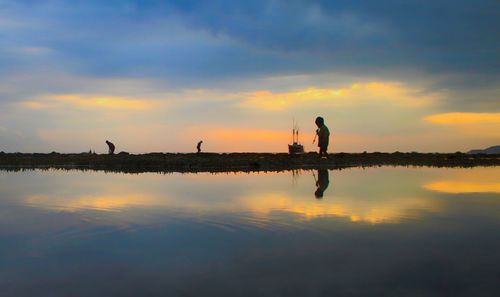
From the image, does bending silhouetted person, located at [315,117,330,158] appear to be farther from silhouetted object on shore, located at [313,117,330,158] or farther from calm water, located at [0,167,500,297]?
calm water, located at [0,167,500,297]

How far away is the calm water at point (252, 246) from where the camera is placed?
5137mm

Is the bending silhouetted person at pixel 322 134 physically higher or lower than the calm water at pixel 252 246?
higher

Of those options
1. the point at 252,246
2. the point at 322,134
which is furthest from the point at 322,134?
the point at 252,246

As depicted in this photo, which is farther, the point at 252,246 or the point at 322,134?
the point at 322,134

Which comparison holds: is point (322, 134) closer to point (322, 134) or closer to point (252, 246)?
point (322, 134)

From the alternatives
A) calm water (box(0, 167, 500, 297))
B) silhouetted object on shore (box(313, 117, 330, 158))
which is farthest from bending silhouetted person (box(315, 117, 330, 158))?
calm water (box(0, 167, 500, 297))

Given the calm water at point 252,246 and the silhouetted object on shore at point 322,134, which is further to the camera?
the silhouetted object on shore at point 322,134

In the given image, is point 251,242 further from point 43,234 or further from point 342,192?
point 342,192

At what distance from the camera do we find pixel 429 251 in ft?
21.5

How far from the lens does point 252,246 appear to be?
22.9 feet

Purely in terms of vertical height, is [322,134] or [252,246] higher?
[322,134]

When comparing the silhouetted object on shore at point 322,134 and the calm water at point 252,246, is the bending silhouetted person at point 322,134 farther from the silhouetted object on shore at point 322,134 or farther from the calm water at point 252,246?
the calm water at point 252,246

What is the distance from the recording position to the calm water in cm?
514

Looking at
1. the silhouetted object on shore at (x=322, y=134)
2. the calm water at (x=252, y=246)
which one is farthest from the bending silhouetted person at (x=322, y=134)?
the calm water at (x=252, y=246)
